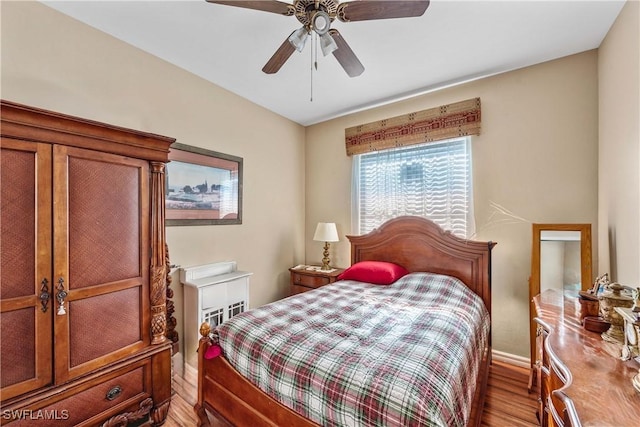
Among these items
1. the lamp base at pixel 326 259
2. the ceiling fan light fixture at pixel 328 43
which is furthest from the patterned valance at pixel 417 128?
the ceiling fan light fixture at pixel 328 43

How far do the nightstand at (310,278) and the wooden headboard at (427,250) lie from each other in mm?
354

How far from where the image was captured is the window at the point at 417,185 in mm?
2818

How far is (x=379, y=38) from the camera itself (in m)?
2.13

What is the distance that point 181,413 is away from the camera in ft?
6.44

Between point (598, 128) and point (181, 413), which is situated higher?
point (598, 128)

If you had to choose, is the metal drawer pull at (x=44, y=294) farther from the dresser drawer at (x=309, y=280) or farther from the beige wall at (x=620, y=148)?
the beige wall at (x=620, y=148)

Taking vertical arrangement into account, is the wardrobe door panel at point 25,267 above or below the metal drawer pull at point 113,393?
above

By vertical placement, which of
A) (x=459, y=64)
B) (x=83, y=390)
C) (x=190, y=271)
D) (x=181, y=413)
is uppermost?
(x=459, y=64)

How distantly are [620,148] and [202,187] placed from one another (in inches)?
133

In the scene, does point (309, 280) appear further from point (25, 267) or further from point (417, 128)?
point (25, 267)

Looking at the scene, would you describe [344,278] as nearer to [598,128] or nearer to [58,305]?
[58,305]

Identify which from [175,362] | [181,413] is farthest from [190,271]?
[181,413]

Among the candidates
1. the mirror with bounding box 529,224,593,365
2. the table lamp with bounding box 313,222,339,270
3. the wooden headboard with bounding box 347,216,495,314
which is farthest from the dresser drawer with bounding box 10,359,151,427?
the mirror with bounding box 529,224,593,365

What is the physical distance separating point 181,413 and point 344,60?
2.83 meters
